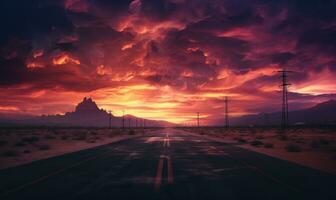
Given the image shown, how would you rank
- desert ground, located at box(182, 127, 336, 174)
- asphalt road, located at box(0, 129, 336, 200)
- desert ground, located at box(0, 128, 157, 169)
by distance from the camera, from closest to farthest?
asphalt road, located at box(0, 129, 336, 200)
desert ground, located at box(182, 127, 336, 174)
desert ground, located at box(0, 128, 157, 169)

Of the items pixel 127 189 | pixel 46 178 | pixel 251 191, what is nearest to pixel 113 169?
pixel 46 178

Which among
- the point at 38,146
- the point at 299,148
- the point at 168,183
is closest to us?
the point at 168,183

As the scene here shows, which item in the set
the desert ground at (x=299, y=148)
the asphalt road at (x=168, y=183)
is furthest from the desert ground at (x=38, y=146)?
the desert ground at (x=299, y=148)

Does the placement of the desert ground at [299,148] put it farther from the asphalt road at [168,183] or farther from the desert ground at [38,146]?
the desert ground at [38,146]

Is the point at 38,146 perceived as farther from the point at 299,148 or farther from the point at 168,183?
the point at 168,183

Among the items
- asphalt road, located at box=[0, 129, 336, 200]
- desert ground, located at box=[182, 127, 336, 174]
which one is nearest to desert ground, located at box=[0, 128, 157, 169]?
asphalt road, located at box=[0, 129, 336, 200]

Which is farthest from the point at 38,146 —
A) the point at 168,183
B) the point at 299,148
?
the point at 168,183

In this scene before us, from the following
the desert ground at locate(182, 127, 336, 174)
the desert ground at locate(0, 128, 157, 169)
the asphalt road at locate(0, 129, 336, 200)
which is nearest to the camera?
the asphalt road at locate(0, 129, 336, 200)

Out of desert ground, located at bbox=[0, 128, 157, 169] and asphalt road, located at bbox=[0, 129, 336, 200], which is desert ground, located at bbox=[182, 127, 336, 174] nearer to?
asphalt road, located at bbox=[0, 129, 336, 200]

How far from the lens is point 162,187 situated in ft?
34.8

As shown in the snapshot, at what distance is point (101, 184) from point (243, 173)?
234 inches

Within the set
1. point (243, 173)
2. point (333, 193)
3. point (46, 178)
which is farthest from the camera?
point (243, 173)

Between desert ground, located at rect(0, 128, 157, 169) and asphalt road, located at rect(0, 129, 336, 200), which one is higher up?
asphalt road, located at rect(0, 129, 336, 200)

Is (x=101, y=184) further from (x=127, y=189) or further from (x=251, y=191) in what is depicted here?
(x=251, y=191)
